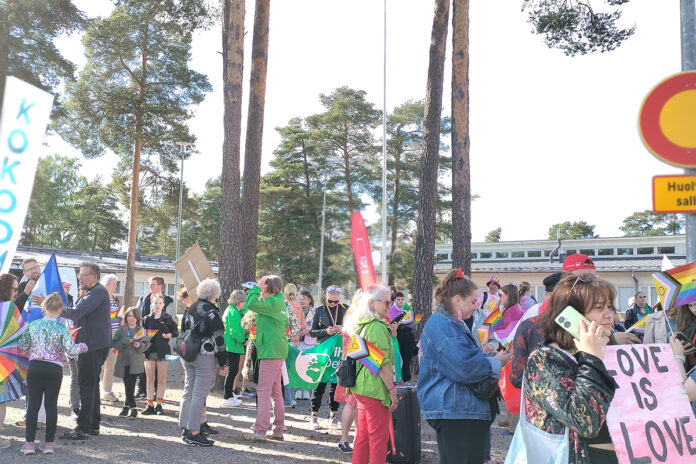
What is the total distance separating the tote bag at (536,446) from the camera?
2.63 metres

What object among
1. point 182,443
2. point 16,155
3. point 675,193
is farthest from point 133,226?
point 675,193

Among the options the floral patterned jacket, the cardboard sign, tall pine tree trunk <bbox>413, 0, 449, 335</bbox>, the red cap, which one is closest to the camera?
the floral patterned jacket

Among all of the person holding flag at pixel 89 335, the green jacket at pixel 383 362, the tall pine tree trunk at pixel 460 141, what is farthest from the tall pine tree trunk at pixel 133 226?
the green jacket at pixel 383 362

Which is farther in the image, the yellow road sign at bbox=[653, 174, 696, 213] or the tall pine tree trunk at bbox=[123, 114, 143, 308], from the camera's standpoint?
the tall pine tree trunk at bbox=[123, 114, 143, 308]

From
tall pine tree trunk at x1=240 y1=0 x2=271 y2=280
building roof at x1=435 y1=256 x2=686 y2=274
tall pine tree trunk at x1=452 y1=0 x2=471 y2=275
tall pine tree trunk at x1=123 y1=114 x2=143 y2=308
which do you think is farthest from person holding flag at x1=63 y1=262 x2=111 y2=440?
building roof at x1=435 y1=256 x2=686 y2=274

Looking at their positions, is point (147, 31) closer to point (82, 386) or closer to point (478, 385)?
point (82, 386)

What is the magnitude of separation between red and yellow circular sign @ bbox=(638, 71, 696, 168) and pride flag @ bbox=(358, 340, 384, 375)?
2.64m

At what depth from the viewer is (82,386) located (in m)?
7.46

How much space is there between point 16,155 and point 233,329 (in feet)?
21.2

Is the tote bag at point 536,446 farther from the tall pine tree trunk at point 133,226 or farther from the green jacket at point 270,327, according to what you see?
the tall pine tree trunk at point 133,226

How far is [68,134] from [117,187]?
539 cm

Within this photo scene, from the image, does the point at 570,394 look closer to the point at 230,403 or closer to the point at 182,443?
the point at 182,443

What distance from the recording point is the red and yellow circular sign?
437cm

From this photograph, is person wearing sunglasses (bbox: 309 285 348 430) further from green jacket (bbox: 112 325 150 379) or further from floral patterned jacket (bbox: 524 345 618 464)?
floral patterned jacket (bbox: 524 345 618 464)
